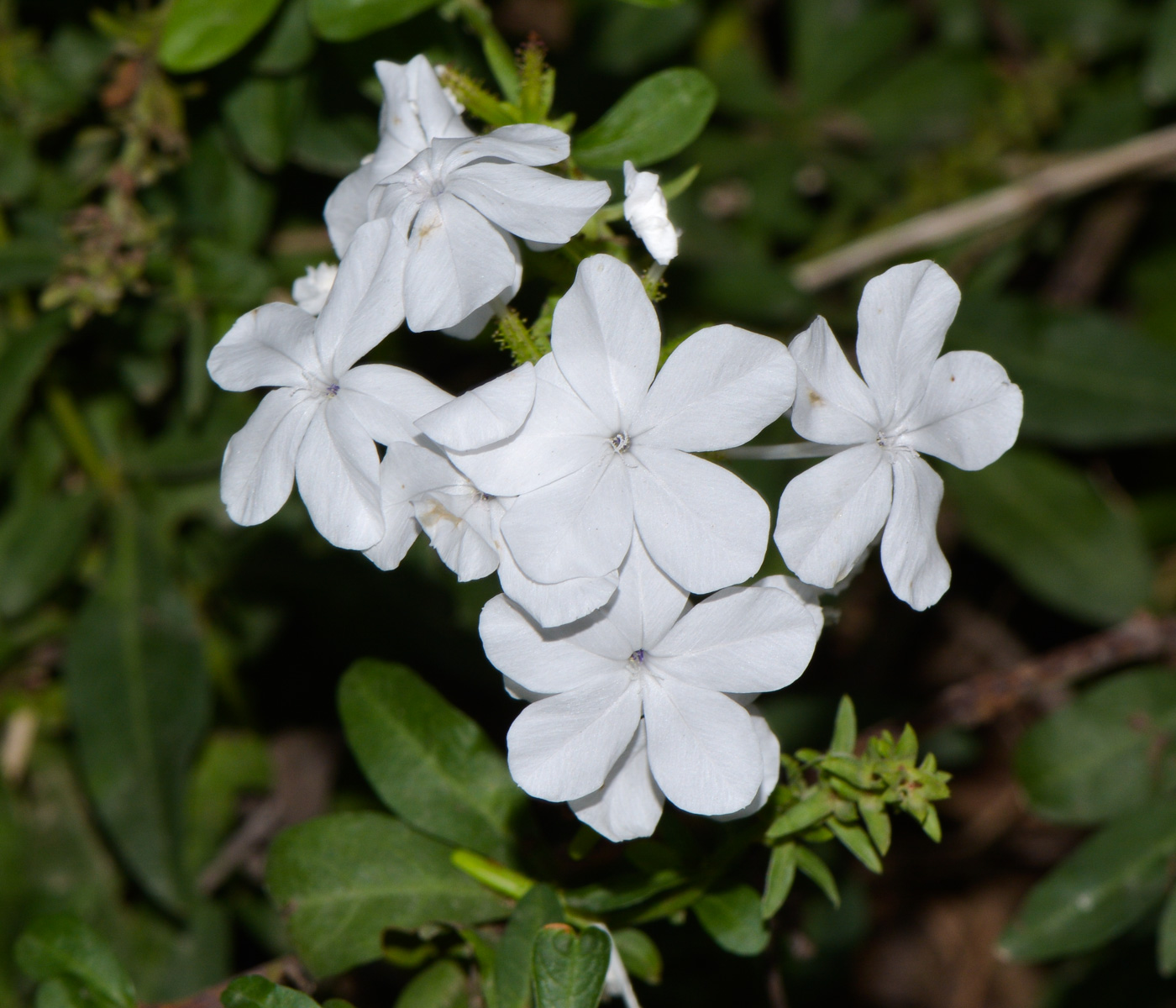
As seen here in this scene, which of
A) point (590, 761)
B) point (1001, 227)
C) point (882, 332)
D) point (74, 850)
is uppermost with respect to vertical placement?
point (882, 332)

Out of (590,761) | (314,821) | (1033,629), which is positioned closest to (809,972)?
(1033,629)

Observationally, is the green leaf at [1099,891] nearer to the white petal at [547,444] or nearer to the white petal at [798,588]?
the white petal at [798,588]

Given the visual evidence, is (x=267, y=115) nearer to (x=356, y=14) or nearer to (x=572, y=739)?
(x=356, y=14)

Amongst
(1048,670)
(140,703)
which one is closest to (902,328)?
(1048,670)

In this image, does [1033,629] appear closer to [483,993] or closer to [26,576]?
[483,993]

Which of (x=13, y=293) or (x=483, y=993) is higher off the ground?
(x=13, y=293)

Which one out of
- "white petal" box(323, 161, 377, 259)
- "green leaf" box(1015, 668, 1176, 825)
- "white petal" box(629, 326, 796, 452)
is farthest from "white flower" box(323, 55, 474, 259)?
"green leaf" box(1015, 668, 1176, 825)

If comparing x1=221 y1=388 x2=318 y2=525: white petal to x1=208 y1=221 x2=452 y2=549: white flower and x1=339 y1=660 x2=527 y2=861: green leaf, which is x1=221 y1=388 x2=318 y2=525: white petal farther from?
x1=339 y1=660 x2=527 y2=861: green leaf
